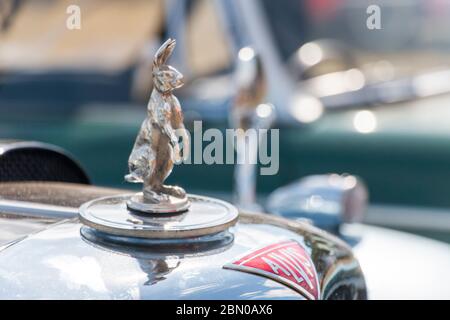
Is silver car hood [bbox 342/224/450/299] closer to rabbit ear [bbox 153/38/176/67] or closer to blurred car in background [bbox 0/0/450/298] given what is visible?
rabbit ear [bbox 153/38/176/67]

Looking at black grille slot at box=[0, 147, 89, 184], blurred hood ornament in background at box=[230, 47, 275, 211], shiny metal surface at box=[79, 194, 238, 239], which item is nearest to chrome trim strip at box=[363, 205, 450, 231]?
blurred hood ornament in background at box=[230, 47, 275, 211]

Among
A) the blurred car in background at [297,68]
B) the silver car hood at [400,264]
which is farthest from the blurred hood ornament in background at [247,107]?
the blurred car in background at [297,68]

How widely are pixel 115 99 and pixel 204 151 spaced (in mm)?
762

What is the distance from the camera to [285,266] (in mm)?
1401

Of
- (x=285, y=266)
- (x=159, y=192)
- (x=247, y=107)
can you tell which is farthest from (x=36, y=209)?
(x=247, y=107)

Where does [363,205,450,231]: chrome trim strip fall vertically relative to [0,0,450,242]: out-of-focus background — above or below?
below

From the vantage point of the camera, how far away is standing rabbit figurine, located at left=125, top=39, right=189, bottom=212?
1.37 meters

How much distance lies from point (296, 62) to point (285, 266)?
2.24 meters

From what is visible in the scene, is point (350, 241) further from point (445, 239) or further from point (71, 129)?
point (71, 129)

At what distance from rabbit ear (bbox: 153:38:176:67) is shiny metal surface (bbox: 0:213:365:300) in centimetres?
34

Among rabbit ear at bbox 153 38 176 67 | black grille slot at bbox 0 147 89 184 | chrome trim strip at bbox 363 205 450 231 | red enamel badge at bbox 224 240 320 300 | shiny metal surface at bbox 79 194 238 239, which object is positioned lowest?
chrome trim strip at bbox 363 205 450 231

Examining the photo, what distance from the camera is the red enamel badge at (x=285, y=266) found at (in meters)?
1.35

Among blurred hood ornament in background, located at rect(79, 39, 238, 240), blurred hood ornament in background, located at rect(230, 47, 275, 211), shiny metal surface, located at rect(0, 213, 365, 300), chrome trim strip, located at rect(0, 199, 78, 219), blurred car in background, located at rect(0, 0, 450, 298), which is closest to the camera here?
shiny metal surface, located at rect(0, 213, 365, 300)

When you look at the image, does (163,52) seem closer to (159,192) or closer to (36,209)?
(159,192)
